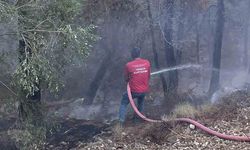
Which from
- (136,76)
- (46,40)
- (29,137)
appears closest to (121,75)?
(136,76)

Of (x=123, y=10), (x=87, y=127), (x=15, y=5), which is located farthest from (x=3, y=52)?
(x=123, y=10)

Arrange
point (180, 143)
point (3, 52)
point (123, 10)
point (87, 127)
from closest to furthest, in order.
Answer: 1. point (180, 143)
2. point (3, 52)
3. point (87, 127)
4. point (123, 10)

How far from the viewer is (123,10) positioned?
1223cm

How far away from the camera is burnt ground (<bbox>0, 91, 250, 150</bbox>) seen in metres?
8.33

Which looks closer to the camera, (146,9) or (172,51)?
(146,9)

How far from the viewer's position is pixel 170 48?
13.3m

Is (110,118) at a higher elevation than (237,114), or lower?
lower

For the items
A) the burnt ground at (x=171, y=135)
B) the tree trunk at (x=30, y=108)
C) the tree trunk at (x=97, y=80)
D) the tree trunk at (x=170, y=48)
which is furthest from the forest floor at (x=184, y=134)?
the tree trunk at (x=97, y=80)

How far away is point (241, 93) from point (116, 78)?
539 cm

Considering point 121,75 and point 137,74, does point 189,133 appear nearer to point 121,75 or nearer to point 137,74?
point 137,74

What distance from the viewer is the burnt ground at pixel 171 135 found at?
27.3ft

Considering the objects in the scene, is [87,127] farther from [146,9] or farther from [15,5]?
[15,5]

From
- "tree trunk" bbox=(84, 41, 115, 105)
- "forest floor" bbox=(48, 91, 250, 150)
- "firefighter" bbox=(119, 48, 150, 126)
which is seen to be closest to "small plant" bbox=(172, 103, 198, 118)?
"forest floor" bbox=(48, 91, 250, 150)

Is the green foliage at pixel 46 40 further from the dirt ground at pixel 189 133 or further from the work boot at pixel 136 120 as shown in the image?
the work boot at pixel 136 120
